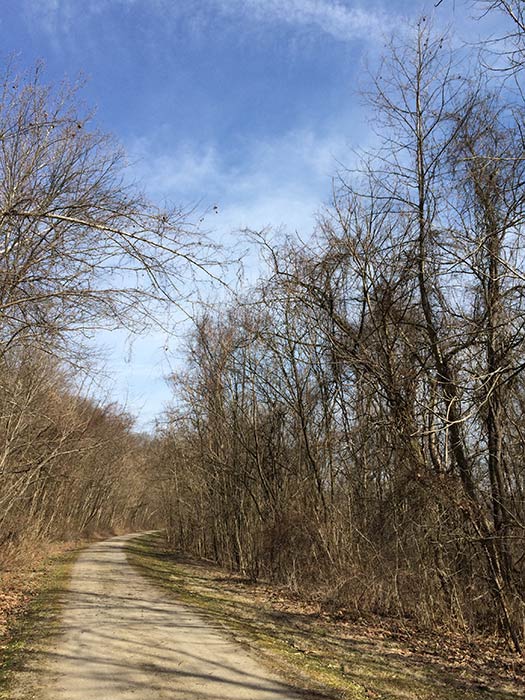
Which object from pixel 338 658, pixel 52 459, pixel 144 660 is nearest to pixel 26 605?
pixel 144 660

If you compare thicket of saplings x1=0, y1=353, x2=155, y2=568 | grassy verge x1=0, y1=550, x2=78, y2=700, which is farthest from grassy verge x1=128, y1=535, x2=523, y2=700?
thicket of saplings x1=0, y1=353, x2=155, y2=568

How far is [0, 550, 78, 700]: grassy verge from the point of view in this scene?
224 inches

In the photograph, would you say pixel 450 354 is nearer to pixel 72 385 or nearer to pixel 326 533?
pixel 326 533

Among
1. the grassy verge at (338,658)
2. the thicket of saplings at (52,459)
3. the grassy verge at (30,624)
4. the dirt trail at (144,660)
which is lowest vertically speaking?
the grassy verge at (30,624)

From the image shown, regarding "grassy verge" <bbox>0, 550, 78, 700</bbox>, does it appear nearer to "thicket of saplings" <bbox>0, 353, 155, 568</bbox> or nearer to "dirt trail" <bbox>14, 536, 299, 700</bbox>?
"dirt trail" <bbox>14, 536, 299, 700</bbox>

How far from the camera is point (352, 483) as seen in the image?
11008mm

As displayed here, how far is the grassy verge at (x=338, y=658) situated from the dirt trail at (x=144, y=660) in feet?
1.37

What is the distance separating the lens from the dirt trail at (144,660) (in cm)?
500

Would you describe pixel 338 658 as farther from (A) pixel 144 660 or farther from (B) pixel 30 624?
(B) pixel 30 624

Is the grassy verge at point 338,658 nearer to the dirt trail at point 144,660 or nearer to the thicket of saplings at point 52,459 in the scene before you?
the dirt trail at point 144,660

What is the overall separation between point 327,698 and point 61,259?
17.0ft

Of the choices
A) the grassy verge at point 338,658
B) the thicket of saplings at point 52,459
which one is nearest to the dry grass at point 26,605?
the thicket of saplings at point 52,459

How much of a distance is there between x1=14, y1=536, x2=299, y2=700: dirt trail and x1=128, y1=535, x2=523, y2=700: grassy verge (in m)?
0.42

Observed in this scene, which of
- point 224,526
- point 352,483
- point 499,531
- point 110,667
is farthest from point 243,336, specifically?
point 110,667
